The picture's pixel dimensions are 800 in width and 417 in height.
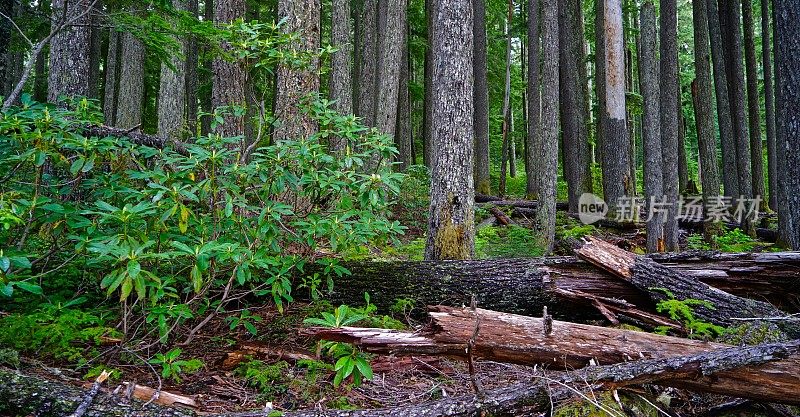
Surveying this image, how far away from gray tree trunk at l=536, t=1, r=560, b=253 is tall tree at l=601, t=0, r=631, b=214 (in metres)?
1.00

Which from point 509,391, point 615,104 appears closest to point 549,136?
point 615,104

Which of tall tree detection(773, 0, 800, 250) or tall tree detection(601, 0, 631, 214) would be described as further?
tall tree detection(601, 0, 631, 214)

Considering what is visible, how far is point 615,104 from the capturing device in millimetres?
9844

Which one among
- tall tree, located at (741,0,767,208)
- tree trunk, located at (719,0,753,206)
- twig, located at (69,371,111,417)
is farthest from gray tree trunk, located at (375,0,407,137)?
tall tree, located at (741,0,767,208)

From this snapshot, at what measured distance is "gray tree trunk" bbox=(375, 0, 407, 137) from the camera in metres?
11.5

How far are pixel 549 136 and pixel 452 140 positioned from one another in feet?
15.4

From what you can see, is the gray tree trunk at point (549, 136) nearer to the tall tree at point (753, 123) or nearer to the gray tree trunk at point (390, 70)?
the gray tree trunk at point (390, 70)

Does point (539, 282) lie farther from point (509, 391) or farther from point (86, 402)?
point (86, 402)

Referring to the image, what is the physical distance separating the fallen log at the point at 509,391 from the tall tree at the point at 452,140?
2.82m

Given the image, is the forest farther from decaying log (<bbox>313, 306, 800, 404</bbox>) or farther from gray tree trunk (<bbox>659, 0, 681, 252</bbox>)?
gray tree trunk (<bbox>659, 0, 681, 252</bbox>)

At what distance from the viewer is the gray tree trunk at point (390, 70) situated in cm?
1152

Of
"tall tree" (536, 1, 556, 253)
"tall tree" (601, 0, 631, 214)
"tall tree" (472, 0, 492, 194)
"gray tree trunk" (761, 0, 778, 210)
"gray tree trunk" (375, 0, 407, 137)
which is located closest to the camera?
"tall tree" (601, 0, 631, 214)

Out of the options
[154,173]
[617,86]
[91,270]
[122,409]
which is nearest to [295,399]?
[122,409]

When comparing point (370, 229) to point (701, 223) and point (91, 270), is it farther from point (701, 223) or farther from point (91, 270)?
point (701, 223)
